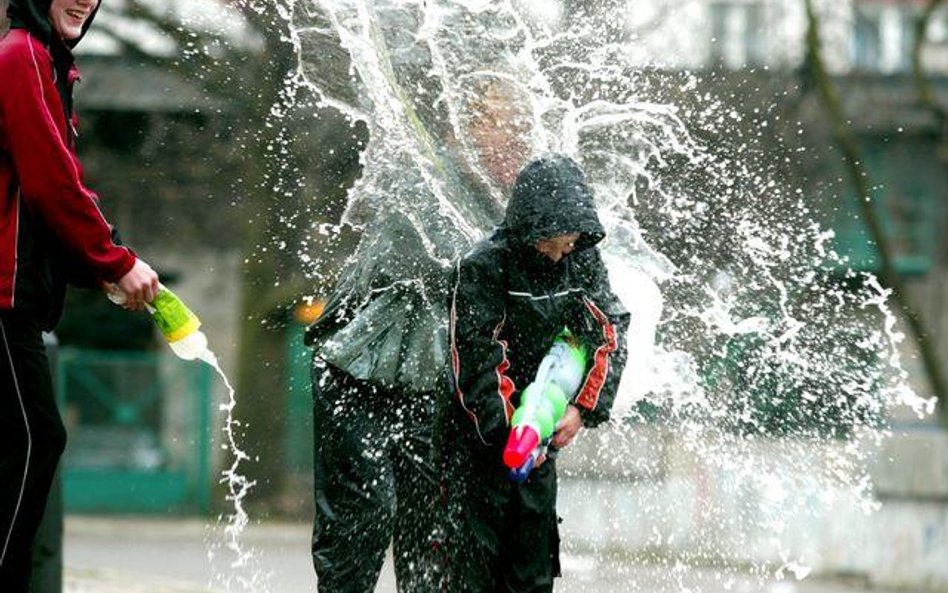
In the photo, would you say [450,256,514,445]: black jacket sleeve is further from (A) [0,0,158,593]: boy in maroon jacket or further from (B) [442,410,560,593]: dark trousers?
(A) [0,0,158,593]: boy in maroon jacket

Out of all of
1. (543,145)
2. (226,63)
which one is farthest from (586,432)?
(226,63)

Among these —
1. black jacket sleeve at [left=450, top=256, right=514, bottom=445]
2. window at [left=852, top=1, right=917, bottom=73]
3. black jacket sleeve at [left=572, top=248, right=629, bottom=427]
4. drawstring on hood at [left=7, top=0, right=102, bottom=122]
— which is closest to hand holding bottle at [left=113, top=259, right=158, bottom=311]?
drawstring on hood at [left=7, top=0, right=102, bottom=122]

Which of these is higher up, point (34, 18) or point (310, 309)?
point (34, 18)

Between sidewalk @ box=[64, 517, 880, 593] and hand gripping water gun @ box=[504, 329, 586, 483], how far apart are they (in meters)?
3.65

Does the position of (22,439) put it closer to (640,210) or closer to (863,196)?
(640,210)

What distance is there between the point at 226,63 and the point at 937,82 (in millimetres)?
18937

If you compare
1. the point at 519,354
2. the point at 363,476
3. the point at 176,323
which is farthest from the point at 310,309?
the point at 176,323

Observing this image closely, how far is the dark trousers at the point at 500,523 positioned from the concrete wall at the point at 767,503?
2.83 m

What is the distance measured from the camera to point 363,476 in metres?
6.54

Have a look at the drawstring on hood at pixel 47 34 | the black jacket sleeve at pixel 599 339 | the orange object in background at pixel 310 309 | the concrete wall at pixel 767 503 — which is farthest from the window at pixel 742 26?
the drawstring on hood at pixel 47 34

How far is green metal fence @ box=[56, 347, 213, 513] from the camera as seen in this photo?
2291 centimetres

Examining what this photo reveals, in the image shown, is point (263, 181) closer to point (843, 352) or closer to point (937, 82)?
point (843, 352)

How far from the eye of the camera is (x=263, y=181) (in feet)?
61.9

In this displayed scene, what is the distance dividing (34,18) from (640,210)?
11.4ft
